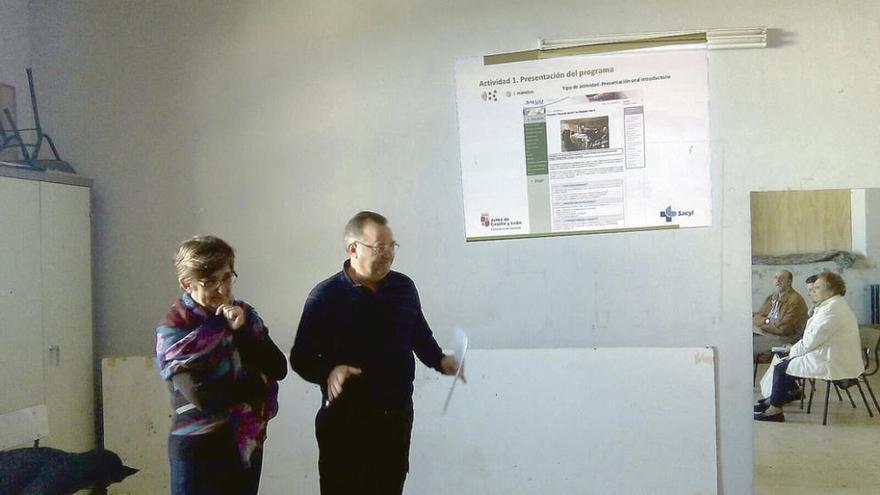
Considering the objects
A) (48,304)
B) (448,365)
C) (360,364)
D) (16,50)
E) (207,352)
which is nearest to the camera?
(207,352)

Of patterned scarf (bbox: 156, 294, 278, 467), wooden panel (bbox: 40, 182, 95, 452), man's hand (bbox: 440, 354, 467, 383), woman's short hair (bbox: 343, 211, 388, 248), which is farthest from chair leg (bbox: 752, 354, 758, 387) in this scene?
wooden panel (bbox: 40, 182, 95, 452)

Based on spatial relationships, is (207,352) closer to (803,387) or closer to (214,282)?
(214,282)

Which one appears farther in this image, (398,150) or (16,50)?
(16,50)

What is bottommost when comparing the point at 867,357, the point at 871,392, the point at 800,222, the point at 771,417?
the point at 771,417

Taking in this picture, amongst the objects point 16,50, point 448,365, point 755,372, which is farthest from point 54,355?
point 755,372

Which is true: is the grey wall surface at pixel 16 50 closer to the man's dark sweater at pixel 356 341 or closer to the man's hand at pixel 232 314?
the man's hand at pixel 232 314

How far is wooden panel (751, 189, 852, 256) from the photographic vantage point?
2.47 meters

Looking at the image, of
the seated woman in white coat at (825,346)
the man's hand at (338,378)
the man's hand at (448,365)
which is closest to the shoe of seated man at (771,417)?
the seated woman in white coat at (825,346)

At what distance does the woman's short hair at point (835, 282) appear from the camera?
247 cm

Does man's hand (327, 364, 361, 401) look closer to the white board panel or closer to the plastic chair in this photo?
the white board panel

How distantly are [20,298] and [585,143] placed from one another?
2.35 meters

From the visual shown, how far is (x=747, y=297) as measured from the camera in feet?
8.34

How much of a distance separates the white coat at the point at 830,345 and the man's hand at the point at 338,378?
5.53 ft

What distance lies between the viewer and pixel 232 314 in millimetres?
1855
